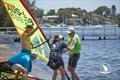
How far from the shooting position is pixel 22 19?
12500mm

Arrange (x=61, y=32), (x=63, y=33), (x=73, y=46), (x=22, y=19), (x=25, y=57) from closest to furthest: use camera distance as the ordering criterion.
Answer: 1. (x=25, y=57)
2. (x=22, y=19)
3. (x=73, y=46)
4. (x=61, y=32)
5. (x=63, y=33)

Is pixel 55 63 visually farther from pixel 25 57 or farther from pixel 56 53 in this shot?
pixel 25 57

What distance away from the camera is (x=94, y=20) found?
19350 cm

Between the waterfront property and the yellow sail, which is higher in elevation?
the yellow sail

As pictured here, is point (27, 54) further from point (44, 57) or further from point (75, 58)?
point (75, 58)

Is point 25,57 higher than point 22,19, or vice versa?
point 22,19

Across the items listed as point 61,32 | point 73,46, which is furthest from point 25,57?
point 61,32

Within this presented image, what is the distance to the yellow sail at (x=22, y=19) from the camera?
12352mm

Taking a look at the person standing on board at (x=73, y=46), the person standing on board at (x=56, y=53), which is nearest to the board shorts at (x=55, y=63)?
the person standing on board at (x=56, y=53)

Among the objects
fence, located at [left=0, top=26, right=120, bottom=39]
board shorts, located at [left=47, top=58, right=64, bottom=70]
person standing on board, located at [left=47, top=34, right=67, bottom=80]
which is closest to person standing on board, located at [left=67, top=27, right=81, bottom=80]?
person standing on board, located at [left=47, top=34, right=67, bottom=80]

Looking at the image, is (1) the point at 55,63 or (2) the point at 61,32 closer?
(1) the point at 55,63

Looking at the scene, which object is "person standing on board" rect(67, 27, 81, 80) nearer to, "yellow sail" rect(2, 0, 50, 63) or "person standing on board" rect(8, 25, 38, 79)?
"yellow sail" rect(2, 0, 50, 63)

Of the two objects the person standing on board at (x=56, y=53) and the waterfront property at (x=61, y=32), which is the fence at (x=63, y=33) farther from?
the person standing on board at (x=56, y=53)

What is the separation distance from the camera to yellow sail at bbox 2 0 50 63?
1235 cm
